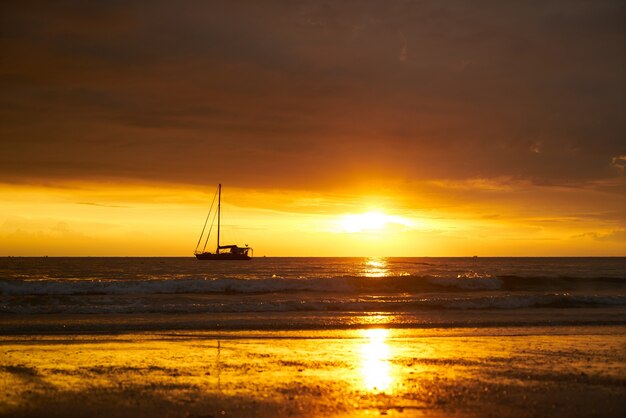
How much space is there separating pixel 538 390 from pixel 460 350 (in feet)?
14.1

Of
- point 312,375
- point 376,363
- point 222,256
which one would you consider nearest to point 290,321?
point 376,363

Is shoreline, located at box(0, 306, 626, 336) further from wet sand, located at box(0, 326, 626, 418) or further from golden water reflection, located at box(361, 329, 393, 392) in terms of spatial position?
golden water reflection, located at box(361, 329, 393, 392)

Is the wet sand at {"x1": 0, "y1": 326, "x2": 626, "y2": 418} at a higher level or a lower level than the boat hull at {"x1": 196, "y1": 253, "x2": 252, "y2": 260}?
lower

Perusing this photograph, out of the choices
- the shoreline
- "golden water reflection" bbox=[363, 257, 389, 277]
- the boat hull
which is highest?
the boat hull

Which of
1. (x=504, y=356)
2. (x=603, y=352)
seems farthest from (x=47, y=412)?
(x=603, y=352)

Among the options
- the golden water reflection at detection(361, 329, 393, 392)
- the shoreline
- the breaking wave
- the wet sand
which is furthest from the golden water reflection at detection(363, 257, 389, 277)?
the wet sand

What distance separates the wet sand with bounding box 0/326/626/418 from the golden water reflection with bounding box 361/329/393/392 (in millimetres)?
24

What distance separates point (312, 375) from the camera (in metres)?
11.5

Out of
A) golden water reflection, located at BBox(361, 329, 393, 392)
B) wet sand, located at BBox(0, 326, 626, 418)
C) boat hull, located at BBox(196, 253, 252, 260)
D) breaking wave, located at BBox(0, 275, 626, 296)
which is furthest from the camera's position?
boat hull, located at BBox(196, 253, 252, 260)

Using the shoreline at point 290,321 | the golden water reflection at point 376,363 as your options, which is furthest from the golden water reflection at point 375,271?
the golden water reflection at point 376,363

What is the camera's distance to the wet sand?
9203 millimetres

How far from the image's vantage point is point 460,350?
576 inches

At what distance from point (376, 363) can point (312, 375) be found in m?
1.86

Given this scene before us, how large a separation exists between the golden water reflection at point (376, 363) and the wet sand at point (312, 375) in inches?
1.0
